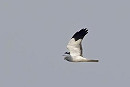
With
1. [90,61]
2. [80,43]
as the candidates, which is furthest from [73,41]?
[90,61]

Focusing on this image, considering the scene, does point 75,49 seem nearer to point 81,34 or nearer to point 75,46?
point 75,46

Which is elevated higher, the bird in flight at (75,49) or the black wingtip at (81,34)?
the black wingtip at (81,34)

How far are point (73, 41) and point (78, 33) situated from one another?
3.12 feet

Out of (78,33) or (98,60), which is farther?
(78,33)

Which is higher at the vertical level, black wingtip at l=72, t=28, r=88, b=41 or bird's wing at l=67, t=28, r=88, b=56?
black wingtip at l=72, t=28, r=88, b=41

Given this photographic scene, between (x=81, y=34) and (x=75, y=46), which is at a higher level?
(x=81, y=34)

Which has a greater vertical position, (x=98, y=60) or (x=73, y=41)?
(x=73, y=41)

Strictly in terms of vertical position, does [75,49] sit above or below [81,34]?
below

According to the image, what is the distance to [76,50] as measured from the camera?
1811 centimetres

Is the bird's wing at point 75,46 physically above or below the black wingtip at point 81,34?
below

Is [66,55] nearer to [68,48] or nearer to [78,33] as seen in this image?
[68,48]

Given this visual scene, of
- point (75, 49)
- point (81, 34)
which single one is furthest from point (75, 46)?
point (81, 34)

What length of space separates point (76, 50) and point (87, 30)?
1788 millimetres

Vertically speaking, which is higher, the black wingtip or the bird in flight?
the black wingtip
